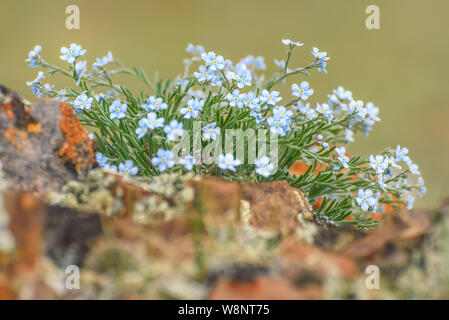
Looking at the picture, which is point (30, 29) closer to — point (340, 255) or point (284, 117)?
point (284, 117)

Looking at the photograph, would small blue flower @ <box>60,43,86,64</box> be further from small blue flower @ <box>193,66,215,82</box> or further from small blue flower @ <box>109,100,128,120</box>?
small blue flower @ <box>193,66,215,82</box>

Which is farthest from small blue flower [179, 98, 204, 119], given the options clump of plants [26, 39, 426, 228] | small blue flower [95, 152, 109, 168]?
small blue flower [95, 152, 109, 168]

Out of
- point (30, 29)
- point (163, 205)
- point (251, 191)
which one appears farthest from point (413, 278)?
point (30, 29)

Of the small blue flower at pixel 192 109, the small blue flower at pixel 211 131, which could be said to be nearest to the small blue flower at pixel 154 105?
the small blue flower at pixel 192 109

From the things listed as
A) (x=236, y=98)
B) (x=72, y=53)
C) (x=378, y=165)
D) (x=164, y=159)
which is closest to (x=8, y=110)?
(x=72, y=53)

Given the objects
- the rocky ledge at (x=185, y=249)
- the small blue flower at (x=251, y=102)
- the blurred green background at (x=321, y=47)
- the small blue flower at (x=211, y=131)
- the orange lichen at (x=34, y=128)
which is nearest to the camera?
the rocky ledge at (x=185, y=249)

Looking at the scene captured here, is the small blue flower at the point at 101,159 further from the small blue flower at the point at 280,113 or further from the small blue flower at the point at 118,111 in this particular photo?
the small blue flower at the point at 280,113

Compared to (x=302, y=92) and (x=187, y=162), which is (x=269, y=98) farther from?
(x=187, y=162)

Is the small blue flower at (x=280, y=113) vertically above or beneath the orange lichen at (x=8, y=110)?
above
